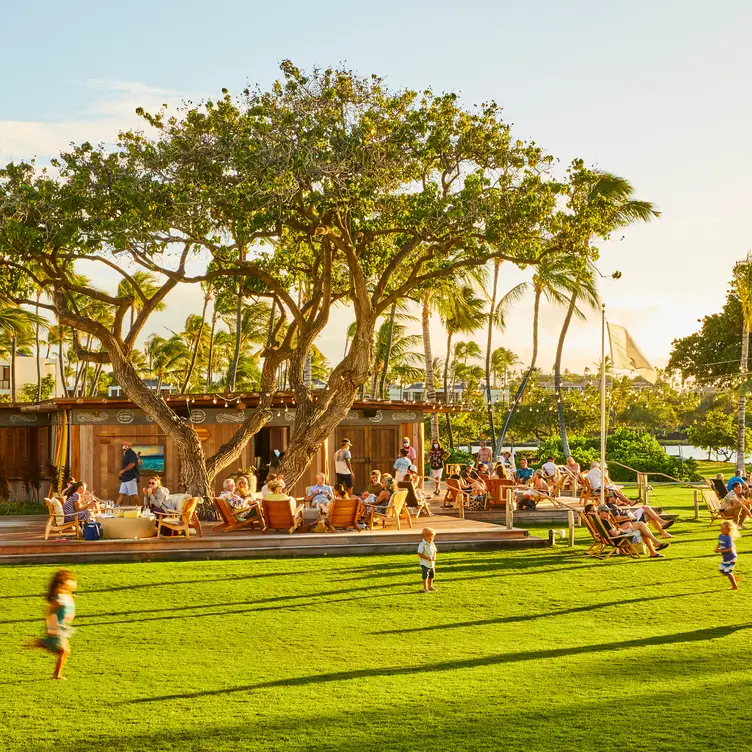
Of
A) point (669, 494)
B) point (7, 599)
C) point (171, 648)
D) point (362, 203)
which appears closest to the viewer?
point (171, 648)

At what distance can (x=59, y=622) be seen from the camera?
30.5 feet

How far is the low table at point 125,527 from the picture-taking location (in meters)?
17.5

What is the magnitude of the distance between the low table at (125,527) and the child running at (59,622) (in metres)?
8.08

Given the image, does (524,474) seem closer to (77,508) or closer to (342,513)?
(342,513)

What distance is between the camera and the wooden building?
25328 mm

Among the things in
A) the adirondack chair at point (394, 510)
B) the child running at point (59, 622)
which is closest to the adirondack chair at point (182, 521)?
the adirondack chair at point (394, 510)

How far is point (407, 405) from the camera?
26.7m

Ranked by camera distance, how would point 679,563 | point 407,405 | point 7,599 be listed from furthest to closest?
point 407,405
point 679,563
point 7,599

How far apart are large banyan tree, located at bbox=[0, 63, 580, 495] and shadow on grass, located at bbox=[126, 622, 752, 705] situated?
38.0 feet

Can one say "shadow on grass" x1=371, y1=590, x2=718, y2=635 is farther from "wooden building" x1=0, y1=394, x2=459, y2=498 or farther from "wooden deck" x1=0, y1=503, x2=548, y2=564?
"wooden building" x1=0, y1=394, x2=459, y2=498

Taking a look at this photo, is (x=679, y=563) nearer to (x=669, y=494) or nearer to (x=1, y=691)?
(x=1, y=691)

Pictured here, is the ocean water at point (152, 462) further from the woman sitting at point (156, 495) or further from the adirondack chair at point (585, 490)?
the adirondack chair at point (585, 490)

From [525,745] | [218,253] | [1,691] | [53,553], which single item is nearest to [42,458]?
[218,253]

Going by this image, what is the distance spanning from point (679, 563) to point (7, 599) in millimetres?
10163
